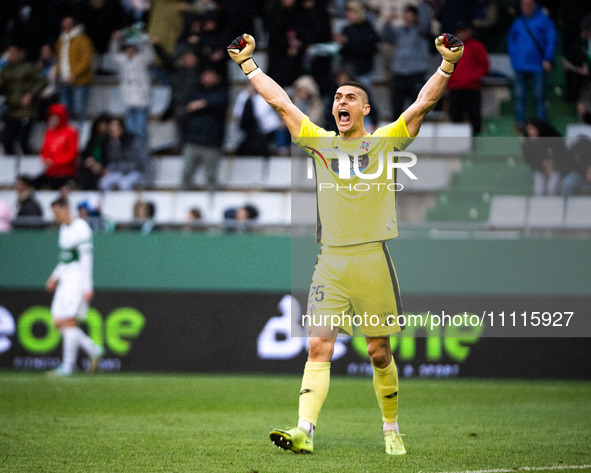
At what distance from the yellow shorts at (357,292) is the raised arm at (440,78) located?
0.87 metres

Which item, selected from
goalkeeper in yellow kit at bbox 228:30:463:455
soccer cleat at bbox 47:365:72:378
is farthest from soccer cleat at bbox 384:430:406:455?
soccer cleat at bbox 47:365:72:378

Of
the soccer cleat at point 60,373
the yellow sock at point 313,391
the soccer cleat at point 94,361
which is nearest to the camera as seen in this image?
the yellow sock at point 313,391

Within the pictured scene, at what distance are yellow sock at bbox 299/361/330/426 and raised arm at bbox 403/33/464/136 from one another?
1.68m

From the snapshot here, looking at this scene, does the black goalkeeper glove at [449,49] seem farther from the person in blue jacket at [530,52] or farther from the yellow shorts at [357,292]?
the person in blue jacket at [530,52]

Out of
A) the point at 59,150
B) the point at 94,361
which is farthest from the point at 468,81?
the point at 94,361

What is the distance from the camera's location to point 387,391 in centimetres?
641

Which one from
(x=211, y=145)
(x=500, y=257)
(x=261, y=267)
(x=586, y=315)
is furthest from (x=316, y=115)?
(x=586, y=315)

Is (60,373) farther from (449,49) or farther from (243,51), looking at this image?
(449,49)

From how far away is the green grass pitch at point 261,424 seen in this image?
5.90 m

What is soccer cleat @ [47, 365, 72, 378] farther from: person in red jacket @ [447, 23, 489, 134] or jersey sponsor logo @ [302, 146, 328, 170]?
jersey sponsor logo @ [302, 146, 328, 170]

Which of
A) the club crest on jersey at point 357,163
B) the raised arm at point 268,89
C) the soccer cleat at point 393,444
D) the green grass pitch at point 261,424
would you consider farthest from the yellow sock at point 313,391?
the raised arm at point 268,89

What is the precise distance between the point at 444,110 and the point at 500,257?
3.45 meters

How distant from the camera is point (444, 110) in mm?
14695

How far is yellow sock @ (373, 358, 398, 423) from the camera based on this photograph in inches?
252
